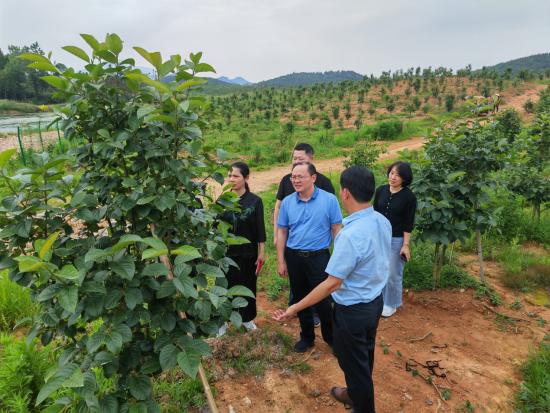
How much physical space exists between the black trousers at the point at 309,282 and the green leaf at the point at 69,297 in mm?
2078

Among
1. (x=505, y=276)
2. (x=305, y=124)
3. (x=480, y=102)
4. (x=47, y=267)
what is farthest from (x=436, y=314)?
(x=305, y=124)

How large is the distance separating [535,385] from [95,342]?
328 centimetres

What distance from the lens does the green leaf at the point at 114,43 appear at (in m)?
1.30

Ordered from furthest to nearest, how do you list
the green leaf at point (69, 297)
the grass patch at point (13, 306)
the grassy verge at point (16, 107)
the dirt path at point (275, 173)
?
the grassy verge at point (16, 107) → the dirt path at point (275, 173) → the grass patch at point (13, 306) → the green leaf at point (69, 297)

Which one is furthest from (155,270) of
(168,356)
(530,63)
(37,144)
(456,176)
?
(530,63)

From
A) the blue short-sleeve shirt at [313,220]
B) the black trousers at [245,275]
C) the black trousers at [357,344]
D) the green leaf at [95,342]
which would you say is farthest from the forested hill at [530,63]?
the green leaf at [95,342]

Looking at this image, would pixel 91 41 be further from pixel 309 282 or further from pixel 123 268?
pixel 309 282

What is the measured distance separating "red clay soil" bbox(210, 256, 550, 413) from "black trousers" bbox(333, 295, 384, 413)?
44cm

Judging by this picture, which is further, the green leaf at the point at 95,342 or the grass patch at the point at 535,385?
the grass patch at the point at 535,385

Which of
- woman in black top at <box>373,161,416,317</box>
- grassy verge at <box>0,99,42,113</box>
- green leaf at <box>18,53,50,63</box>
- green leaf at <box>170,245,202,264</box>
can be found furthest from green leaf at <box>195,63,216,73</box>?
grassy verge at <box>0,99,42,113</box>

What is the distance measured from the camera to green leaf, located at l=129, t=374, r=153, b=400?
1388 mm

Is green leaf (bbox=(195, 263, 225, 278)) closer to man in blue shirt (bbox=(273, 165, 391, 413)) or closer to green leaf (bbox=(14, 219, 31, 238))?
green leaf (bbox=(14, 219, 31, 238))

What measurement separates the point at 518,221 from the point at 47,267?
6993 mm

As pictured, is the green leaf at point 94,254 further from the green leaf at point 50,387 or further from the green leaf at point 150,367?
the green leaf at point 150,367
